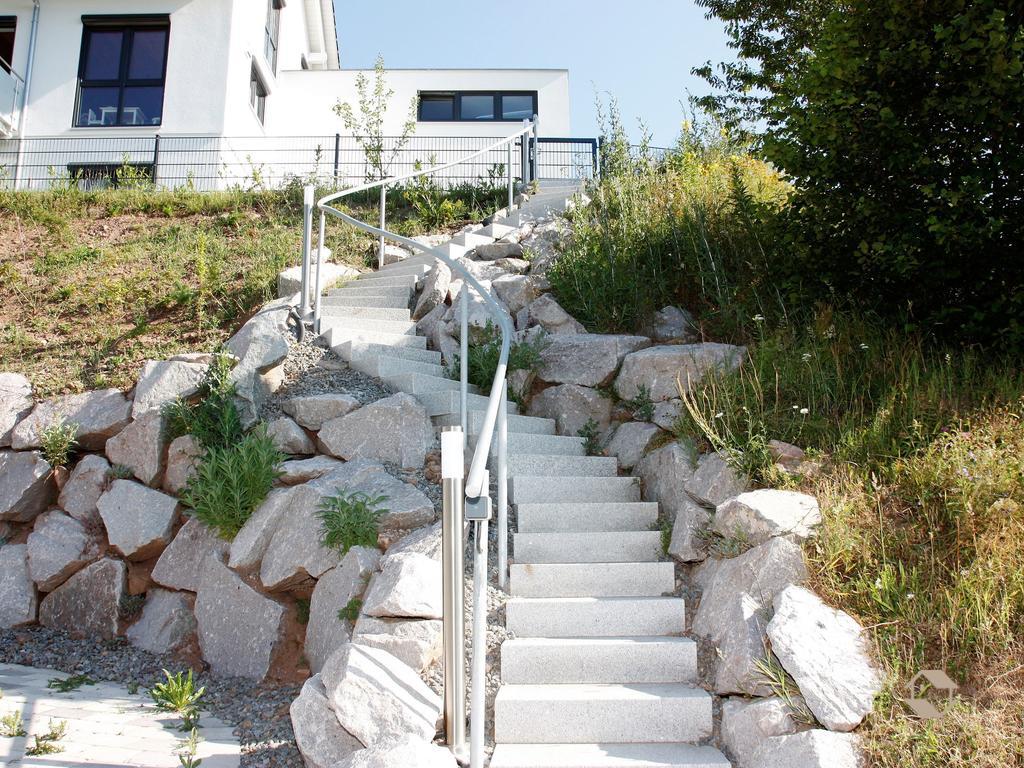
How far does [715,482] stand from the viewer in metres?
4.35

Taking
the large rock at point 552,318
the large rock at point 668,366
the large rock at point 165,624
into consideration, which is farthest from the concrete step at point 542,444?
the large rock at point 165,624

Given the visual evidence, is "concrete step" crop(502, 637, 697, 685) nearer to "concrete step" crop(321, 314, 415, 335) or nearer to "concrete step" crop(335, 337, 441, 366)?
"concrete step" crop(335, 337, 441, 366)

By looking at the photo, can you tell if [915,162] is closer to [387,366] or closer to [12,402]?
[387,366]

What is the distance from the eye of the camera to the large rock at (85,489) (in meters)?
5.68

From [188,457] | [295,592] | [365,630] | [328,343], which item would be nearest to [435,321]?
[328,343]

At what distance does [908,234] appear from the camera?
5.14 metres

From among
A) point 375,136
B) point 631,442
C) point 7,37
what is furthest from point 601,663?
point 7,37

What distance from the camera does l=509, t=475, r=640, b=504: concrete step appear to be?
4.88m

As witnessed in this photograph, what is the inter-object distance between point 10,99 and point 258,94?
4.41 m

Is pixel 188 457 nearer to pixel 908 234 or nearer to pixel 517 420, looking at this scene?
pixel 517 420

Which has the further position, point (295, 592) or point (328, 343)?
point (328, 343)

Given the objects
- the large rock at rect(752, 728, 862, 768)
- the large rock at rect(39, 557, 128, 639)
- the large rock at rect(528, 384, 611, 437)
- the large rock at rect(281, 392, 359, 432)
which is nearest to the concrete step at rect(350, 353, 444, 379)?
the large rock at rect(281, 392, 359, 432)

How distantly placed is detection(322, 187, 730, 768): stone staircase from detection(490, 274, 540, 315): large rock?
149 cm

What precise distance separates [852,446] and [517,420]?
2283 mm
